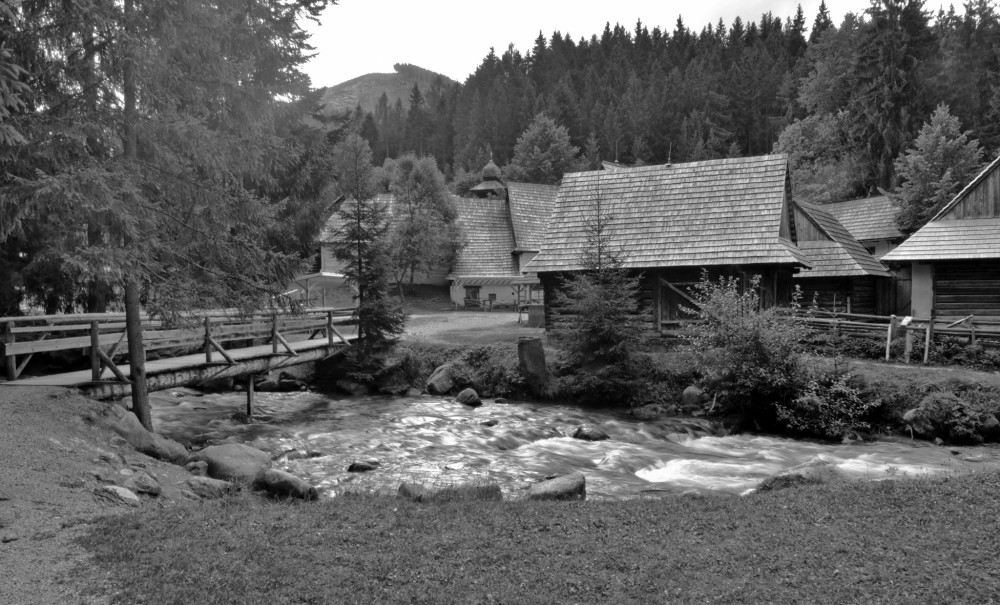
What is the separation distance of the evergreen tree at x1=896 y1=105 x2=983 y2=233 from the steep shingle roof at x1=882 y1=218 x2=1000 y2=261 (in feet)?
44.4

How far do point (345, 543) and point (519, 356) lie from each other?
14.3m

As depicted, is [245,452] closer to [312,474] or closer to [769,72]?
[312,474]

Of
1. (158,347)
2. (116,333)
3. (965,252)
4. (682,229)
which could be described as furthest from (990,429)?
(158,347)

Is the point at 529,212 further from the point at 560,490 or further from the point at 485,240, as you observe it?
the point at 560,490

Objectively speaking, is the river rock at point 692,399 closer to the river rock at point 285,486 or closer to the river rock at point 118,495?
the river rock at point 285,486

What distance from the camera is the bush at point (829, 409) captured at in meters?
16.2

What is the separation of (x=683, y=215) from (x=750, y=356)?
921cm

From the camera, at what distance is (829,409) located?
645 inches

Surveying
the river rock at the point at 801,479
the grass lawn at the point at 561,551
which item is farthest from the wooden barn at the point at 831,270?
the grass lawn at the point at 561,551

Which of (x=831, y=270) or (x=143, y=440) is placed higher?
(x=831, y=270)

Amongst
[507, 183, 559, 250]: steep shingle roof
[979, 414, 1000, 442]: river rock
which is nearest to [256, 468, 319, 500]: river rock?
[979, 414, 1000, 442]: river rock

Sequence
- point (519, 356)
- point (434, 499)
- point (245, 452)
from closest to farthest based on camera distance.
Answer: point (434, 499) < point (245, 452) < point (519, 356)

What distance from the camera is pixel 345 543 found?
676 cm

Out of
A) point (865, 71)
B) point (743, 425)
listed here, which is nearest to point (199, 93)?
point (743, 425)
